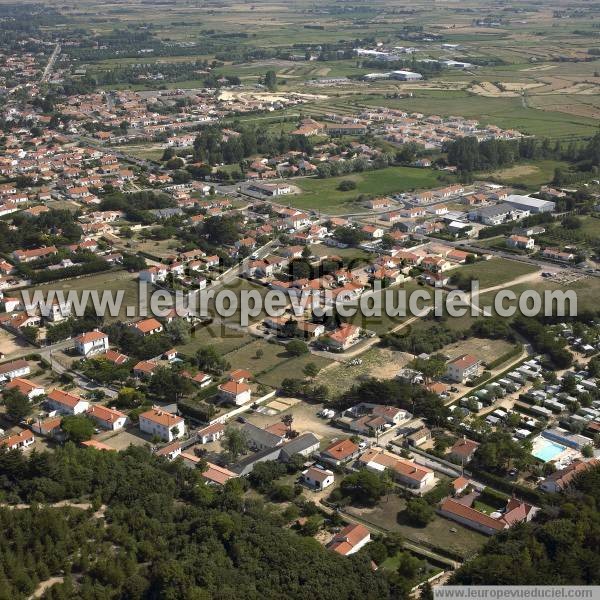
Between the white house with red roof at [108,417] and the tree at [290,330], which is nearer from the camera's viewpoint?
the white house with red roof at [108,417]

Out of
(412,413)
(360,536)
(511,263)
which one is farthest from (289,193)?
(360,536)

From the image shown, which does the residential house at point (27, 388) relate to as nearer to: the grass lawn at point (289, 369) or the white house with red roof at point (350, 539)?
the grass lawn at point (289, 369)

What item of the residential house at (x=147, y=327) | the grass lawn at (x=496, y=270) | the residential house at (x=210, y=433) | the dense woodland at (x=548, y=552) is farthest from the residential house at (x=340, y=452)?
the grass lawn at (x=496, y=270)

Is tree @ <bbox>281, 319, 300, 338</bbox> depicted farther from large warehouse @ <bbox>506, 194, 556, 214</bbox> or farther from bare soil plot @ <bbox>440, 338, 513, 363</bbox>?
large warehouse @ <bbox>506, 194, 556, 214</bbox>

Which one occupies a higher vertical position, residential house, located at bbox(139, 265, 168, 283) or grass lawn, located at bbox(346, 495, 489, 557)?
grass lawn, located at bbox(346, 495, 489, 557)

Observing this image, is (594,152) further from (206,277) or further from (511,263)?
(206,277)

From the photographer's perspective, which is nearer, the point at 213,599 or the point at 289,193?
the point at 213,599

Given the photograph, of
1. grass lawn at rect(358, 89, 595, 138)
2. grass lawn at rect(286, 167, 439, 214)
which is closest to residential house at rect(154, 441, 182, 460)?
grass lawn at rect(286, 167, 439, 214)
